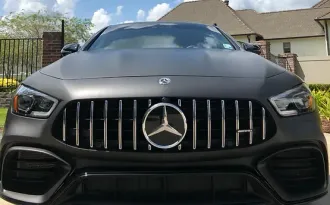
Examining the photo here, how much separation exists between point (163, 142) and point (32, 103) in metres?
0.77

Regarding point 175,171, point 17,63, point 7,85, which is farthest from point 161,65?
point 17,63

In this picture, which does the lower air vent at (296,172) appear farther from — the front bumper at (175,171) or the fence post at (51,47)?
the fence post at (51,47)

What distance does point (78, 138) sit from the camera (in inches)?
76.2

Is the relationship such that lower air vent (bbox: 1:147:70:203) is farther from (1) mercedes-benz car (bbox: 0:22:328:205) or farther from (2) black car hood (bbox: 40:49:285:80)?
(2) black car hood (bbox: 40:49:285:80)

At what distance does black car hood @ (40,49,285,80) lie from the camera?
2152mm

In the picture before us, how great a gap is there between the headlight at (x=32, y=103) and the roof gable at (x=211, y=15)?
112 ft

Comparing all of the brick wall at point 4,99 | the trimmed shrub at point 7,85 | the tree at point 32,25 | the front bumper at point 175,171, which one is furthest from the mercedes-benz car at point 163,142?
the tree at point 32,25

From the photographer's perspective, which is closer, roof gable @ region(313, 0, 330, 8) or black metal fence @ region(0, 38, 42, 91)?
black metal fence @ region(0, 38, 42, 91)

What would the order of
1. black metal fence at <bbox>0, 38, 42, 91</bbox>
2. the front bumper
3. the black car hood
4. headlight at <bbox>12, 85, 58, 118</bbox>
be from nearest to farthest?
the front bumper, headlight at <bbox>12, 85, 58, 118</bbox>, the black car hood, black metal fence at <bbox>0, 38, 42, 91</bbox>

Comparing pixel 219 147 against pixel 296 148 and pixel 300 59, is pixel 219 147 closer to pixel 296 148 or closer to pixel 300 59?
pixel 296 148

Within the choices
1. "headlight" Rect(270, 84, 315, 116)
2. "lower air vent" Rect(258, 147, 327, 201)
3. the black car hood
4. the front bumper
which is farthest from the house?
the front bumper

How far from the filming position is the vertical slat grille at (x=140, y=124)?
1.92 m

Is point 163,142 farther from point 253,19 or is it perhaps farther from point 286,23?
point 253,19

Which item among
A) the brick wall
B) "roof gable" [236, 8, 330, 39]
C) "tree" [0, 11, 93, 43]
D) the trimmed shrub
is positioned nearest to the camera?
the brick wall
